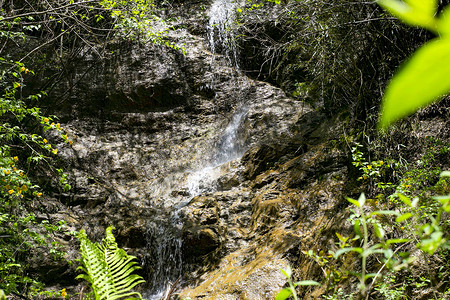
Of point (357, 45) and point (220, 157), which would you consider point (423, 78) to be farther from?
point (220, 157)

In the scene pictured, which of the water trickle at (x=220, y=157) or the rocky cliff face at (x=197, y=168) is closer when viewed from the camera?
the rocky cliff face at (x=197, y=168)

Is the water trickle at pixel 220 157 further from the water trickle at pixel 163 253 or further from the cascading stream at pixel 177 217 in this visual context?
the water trickle at pixel 163 253

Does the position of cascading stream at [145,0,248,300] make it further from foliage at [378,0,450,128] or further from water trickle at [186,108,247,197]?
foliage at [378,0,450,128]

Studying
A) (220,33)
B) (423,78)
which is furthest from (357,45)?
(220,33)

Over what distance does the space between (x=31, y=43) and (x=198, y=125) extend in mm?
4960

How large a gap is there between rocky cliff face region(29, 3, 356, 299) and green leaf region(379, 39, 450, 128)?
3.25 m

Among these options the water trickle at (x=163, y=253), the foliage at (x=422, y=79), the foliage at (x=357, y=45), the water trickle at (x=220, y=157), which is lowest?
the water trickle at (x=163, y=253)

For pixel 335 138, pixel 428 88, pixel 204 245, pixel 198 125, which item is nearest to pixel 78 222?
pixel 204 245

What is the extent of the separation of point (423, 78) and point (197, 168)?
7.17 meters

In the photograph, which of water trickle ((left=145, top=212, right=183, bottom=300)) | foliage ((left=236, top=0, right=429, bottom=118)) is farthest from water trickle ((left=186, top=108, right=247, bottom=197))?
foliage ((left=236, top=0, right=429, bottom=118))

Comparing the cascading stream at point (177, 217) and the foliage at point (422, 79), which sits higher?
the foliage at point (422, 79)

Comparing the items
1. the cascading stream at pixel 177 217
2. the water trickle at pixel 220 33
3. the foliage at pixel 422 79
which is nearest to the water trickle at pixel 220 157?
the cascading stream at pixel 177 217

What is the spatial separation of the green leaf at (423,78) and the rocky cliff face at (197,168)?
128 inches

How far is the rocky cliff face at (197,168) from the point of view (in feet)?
14.0
